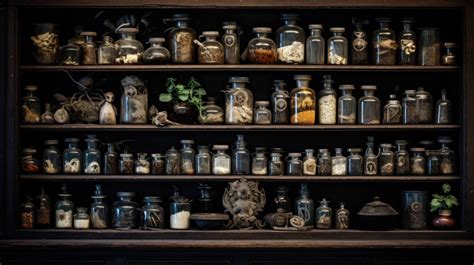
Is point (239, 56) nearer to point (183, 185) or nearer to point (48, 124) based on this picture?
point (183, 185)

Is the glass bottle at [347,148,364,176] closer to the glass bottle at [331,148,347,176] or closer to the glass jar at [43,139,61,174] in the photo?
the glass bottle at [331,148,347,176]

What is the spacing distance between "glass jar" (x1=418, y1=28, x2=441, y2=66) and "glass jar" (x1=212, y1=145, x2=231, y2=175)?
132cm

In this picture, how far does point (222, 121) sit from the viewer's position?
5.30 metres

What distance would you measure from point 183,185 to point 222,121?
52cm

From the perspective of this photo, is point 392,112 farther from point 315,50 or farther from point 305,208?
point 305,208

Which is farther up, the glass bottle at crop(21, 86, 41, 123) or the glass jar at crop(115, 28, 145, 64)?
the glass jar at crop(115, 28, 145, 64)

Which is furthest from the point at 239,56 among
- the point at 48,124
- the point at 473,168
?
the point at 473,168

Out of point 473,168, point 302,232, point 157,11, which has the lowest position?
point 302,232

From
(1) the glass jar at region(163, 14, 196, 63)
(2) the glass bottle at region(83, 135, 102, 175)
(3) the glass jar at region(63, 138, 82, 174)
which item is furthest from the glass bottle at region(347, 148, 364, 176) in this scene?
(3) the glass jar at region(63, 138, 82, 174)

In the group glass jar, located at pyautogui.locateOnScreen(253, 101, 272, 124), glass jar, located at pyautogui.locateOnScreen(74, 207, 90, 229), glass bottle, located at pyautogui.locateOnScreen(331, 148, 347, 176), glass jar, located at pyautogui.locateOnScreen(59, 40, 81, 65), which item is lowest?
glass jar, located at pyautogui.locateOnScreen(74, 207, 90, 229)

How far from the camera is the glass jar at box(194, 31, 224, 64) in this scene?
17.2ft

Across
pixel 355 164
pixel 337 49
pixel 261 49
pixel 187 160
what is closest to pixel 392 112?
pixel 355 164

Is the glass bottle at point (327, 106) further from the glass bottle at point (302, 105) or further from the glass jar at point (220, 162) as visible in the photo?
the glass jar at point (220, 162)

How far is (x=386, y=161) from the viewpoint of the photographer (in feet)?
17.4
